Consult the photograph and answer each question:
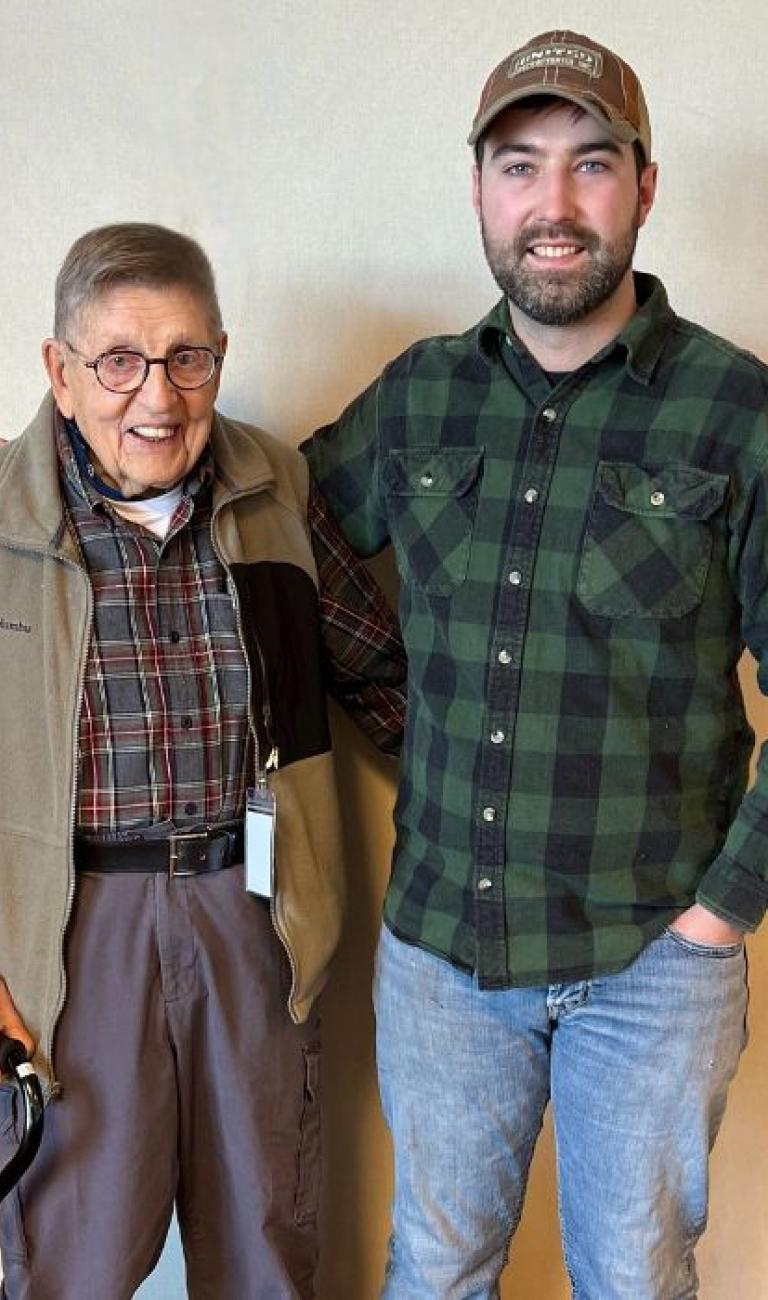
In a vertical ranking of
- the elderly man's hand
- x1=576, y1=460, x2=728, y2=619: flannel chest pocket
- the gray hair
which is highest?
the gray hair

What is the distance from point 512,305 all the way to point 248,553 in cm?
41

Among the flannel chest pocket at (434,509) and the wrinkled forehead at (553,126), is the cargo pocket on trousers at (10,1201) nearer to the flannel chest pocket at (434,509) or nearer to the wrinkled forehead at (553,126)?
the flannel chest pocket at (434,509)

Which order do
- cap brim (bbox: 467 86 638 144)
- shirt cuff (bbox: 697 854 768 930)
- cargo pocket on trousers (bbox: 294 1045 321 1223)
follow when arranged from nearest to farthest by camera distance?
cap brim (bbox: 467 86 638 144), shirt cuff (bbox: 697 854 768 930), cargo pocket on trousers (bbox: 294 1045 321 1223)

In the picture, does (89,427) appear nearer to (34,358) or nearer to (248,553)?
(248,553)

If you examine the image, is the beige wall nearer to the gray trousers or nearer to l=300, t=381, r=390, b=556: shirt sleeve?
l=300, t=381, r=390, b=556: shirt sleeve

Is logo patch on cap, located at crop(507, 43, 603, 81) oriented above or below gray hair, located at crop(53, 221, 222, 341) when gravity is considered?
above

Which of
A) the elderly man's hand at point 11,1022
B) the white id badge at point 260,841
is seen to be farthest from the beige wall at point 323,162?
the elderly man's hand at point 11,1022

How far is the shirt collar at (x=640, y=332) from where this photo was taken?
1357mm

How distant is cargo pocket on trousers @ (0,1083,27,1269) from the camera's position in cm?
141

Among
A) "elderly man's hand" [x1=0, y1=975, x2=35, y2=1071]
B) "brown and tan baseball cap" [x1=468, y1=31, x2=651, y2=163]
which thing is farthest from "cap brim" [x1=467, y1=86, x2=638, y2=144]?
"elderly man's hand" [x1=0, y1=975, x2=35, y2=1071]

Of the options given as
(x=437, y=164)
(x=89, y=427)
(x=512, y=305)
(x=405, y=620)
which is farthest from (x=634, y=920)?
(x=437, y=164)

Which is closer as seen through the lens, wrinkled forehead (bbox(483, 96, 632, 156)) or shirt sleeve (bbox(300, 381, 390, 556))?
wrinkled forehead (bbox(483, 96, 632, 156))

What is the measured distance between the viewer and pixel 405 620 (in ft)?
4.99

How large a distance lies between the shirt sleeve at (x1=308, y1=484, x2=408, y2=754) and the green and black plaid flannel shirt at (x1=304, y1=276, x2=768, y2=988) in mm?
179
